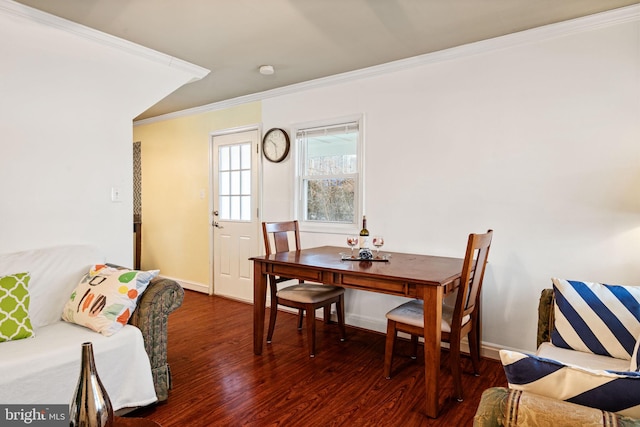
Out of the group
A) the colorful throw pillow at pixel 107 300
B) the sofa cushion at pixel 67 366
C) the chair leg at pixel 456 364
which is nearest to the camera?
the sofa cushion at pixel 67 366

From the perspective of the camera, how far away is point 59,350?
6.09 ft

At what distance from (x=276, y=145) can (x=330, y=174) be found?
2.40ft

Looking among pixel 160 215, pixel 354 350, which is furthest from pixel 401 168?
pixel 160 215

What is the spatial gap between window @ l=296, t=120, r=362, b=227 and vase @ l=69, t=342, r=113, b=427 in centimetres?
271

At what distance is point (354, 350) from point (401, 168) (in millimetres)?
1559

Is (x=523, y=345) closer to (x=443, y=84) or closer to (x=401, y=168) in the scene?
(x=401, y=168)

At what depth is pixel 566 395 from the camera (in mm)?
868

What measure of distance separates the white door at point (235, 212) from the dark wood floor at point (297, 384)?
1.07 meters

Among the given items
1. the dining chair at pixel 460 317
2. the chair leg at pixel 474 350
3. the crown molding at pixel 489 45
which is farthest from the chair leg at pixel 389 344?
the crown molding at pixel 489 45

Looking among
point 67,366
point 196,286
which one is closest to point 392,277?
point 67,366

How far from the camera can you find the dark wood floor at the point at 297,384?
6.82 feet

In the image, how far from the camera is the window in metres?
3.61

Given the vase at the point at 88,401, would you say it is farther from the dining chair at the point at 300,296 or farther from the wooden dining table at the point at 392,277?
the dining chair at the point at 300,296

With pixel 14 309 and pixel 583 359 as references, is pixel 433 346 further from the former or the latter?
pixel 14 309
